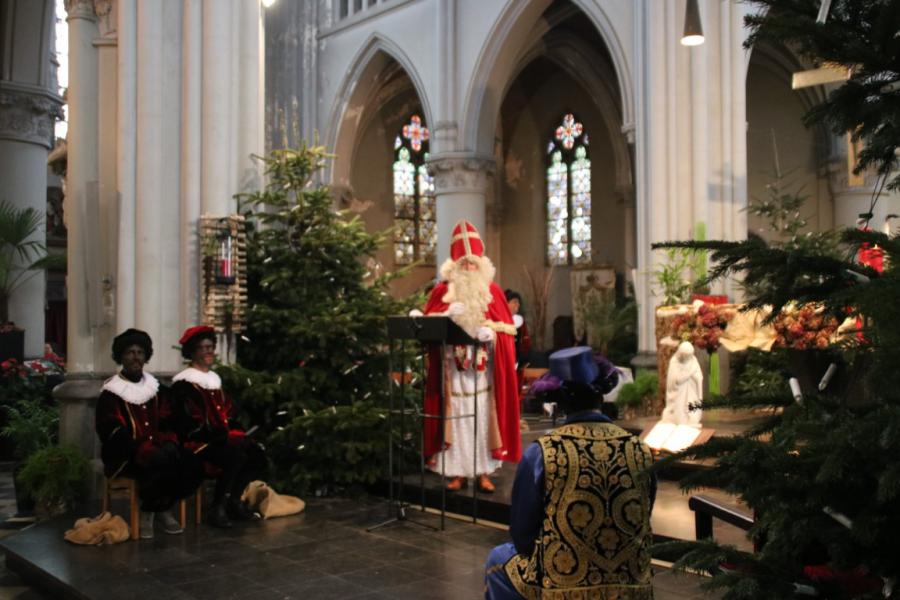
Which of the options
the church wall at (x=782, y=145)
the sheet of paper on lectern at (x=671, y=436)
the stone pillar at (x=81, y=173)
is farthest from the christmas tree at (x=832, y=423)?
the church wall at (x=782, y=145)

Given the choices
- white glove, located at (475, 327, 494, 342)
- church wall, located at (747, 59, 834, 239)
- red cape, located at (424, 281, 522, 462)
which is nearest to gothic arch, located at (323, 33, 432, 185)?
church wall, located at (747, 59, 834, 239)

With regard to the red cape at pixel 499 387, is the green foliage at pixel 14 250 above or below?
above

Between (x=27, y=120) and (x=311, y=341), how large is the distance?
8489mm

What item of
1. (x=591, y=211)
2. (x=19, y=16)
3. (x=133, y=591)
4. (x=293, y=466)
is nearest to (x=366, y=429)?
(x=293, y=466)

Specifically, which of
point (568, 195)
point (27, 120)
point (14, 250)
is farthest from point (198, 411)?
point (568, 195)

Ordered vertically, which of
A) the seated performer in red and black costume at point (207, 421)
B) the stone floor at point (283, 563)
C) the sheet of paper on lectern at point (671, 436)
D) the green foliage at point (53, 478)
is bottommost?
the stone floor at point (283, 563)

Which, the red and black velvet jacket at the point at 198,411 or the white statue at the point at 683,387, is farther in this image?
the white statue at the point at 683,387

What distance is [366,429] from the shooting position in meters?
7.86

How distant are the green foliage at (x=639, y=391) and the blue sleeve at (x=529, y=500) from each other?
909 centimetres

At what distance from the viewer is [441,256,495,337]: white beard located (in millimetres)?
7277

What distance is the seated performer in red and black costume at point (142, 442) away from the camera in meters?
6.32

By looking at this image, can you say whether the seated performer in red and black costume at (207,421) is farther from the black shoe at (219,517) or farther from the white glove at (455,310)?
the white glove at (455,310)

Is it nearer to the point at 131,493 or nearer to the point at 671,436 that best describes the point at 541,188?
the point at 671,436

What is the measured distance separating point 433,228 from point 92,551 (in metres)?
19.5
